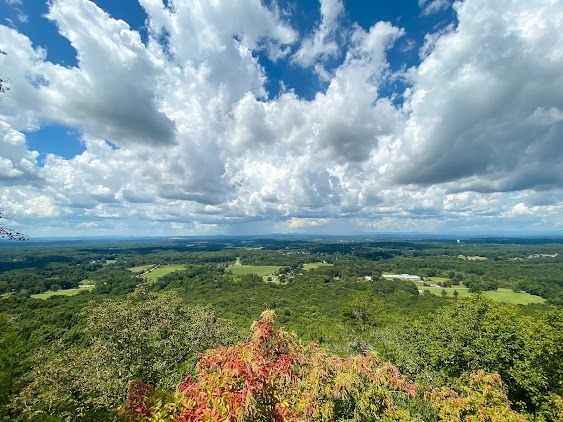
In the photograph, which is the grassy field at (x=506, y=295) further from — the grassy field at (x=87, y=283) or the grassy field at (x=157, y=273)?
the grassy field at (x=87, y=283)

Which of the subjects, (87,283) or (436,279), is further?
(436,279)

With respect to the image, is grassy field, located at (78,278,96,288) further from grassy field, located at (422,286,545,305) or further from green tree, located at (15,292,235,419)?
grassy field, located at (422,286,545,305)

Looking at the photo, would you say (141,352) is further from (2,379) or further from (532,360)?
(532,360)

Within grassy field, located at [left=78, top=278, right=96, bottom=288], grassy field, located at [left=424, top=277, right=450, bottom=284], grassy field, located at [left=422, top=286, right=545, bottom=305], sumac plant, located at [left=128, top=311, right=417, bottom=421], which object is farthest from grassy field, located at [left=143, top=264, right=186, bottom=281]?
sumac plant, located at [left=128, top=311, right=417, bottom=421]

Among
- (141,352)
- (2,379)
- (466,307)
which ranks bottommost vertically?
(141,352)

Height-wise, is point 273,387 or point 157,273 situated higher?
point 273,387

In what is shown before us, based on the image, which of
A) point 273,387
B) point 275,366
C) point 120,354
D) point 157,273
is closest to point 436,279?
point 157,273

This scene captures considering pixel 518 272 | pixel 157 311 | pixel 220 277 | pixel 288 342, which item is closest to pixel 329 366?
pixel 288 342

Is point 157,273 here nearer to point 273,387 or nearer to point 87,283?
point 87,283

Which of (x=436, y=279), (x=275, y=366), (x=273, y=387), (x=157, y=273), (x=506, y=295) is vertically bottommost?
(x=436, y=279)
